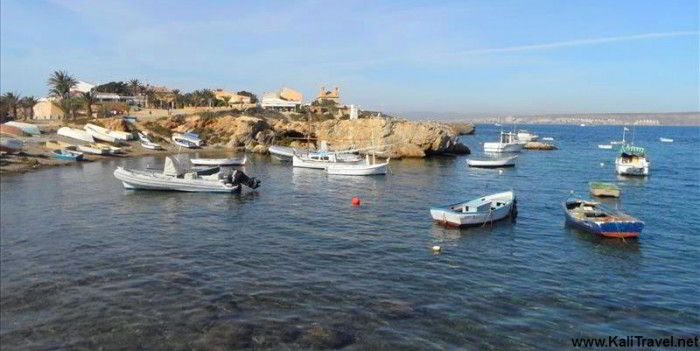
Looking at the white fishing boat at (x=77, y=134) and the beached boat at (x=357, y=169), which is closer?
the beached boat at (x=357, y=169)

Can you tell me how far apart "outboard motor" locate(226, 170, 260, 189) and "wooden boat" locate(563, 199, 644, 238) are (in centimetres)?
2624

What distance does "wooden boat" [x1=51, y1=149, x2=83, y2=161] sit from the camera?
2441 inches

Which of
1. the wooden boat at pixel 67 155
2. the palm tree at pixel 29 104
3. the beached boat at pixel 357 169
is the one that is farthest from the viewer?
the palm tree at pixel 29 104

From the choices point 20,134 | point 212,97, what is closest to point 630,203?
point 20,134

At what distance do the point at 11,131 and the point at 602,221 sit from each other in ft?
241

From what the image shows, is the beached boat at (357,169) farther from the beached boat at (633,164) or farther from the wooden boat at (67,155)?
the wooden boat at (67,155)

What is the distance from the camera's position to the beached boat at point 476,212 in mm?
33219

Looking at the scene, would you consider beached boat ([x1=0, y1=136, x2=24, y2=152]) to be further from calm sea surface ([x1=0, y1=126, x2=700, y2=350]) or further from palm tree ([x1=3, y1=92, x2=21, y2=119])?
palm tree ([x1=3, y1=92, x2=21, y2=119])

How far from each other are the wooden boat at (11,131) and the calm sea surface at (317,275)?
32868mm

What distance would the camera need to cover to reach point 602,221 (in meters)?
31.5

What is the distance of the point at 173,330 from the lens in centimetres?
1702

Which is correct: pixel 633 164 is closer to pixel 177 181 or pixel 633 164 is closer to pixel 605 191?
pixel 605 191

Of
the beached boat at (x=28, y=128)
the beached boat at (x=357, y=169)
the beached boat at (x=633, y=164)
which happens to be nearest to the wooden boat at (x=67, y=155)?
the beached boat at (x=28, y=128)

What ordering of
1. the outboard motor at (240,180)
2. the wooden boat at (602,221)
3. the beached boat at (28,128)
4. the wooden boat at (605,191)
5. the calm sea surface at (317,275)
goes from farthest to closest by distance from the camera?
the beached boat at (28,128), the wooden boat at (605,191), the outboard motor at (240,180), the wooden boat at (602,221), the calm sea surface at (317,275)
